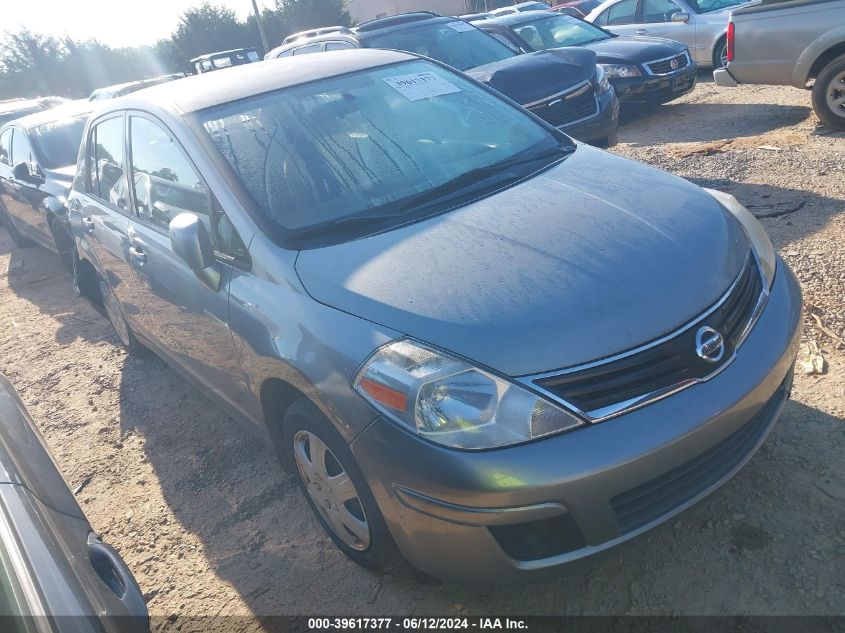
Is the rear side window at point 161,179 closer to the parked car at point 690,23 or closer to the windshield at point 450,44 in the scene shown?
the windshield at point 450,44

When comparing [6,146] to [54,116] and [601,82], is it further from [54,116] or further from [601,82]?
[601,82]

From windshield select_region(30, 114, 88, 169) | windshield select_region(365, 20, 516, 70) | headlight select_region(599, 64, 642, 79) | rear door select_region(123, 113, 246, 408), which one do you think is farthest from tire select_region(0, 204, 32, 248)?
headlight select_region(599, 64, 642, 79)

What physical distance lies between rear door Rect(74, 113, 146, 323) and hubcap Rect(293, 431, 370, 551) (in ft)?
5.55

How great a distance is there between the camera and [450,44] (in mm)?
7805

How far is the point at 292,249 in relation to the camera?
2479 mm

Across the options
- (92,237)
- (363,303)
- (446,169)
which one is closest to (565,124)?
(446,169)

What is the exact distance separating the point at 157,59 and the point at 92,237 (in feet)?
155

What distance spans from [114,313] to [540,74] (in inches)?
175

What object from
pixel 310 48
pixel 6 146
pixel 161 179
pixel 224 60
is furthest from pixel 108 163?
pixel 224 60

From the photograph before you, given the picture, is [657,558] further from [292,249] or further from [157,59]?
[157,59]

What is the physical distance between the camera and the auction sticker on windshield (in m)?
3.35

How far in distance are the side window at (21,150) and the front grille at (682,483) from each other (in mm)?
7256

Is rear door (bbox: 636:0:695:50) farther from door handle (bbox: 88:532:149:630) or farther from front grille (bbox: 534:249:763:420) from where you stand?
door handle (bbox: 88:532:149:630)

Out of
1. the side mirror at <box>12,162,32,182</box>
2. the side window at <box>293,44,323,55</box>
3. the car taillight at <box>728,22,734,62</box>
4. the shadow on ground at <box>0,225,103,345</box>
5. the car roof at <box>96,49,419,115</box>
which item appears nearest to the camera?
the car roof at <box>96,49,419,115</box>
